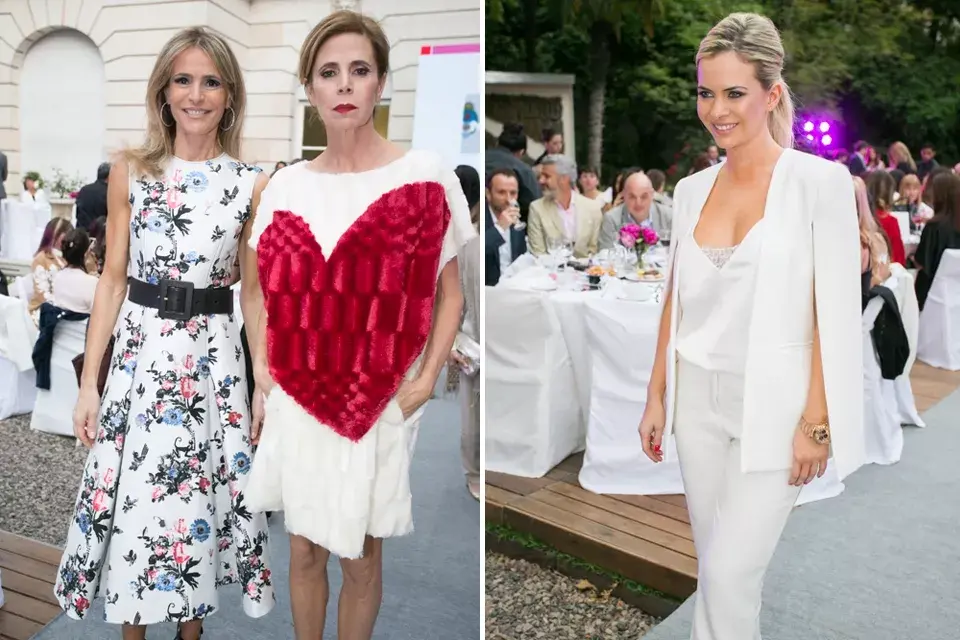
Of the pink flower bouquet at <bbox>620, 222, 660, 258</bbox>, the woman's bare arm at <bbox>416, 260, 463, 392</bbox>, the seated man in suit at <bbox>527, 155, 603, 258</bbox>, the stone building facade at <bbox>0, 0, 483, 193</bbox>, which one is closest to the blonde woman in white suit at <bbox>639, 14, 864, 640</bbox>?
the woman's bare arm at <bbox>416, 260, 463, 392</bbox>

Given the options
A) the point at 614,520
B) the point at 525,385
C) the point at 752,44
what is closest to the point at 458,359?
the point at 525,385

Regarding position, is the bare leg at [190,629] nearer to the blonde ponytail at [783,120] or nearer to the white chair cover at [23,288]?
the white chair cover at [23,288]

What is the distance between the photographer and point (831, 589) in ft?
6.69

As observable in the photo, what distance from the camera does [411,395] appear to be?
4.45 ft

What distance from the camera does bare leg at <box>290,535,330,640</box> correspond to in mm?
1446

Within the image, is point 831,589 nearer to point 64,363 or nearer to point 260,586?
point 260,586

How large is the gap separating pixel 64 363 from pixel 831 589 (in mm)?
2157

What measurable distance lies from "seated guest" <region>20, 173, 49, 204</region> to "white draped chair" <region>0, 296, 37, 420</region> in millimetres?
300

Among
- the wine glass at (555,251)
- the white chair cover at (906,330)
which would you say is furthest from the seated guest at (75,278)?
the white chair cover at (906,330)

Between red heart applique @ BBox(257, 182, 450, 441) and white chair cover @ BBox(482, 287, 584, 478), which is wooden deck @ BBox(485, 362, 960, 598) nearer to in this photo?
white chair cover @ BBox(482, 287, 584, 478)

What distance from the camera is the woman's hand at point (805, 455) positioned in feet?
4.24

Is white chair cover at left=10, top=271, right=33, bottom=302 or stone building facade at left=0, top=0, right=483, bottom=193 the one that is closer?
stone building facade at left=0, top=0, right=483, bottom=193

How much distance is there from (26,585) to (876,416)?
2.69m

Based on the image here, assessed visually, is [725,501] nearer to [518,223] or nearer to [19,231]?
[19,231]
